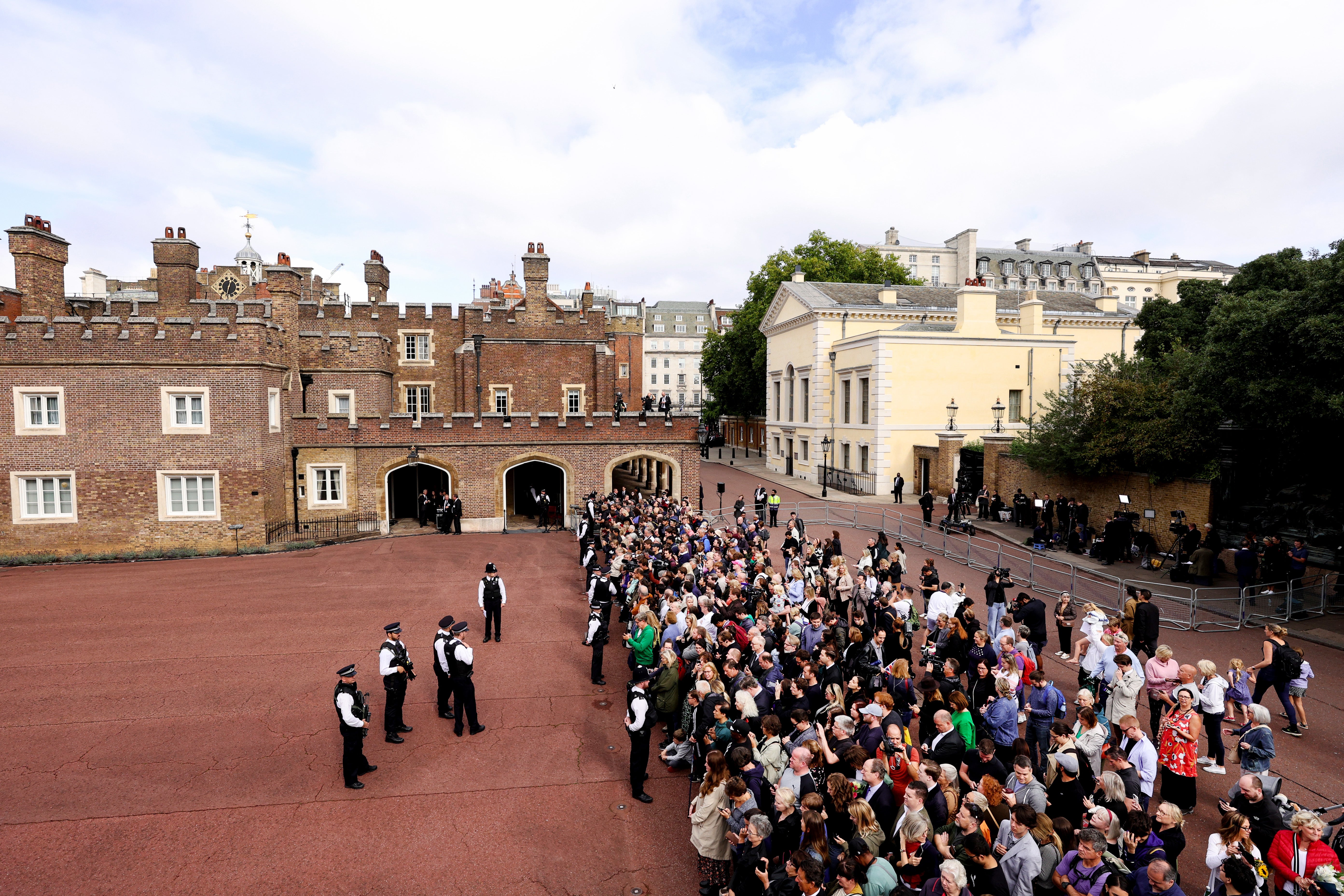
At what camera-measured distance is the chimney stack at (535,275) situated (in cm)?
3316

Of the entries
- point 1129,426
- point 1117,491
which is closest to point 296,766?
point 1129,426

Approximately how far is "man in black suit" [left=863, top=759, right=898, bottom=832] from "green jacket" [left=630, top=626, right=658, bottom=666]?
14.5ft

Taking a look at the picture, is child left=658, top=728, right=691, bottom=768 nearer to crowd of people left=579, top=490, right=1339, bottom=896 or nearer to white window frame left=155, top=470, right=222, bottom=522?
crowd of people left=579, top=490, right=1339, bottom=896

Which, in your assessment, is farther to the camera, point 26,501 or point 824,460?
point 824,460

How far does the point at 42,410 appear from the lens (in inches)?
863

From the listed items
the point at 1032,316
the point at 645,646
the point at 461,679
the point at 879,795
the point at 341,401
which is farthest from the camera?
the point at 1032,316

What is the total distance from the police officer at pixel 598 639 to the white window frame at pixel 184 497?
56.2ft

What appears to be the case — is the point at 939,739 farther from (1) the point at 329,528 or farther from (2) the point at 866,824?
(1) the point at 329,528

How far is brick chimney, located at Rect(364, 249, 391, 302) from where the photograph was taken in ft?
114

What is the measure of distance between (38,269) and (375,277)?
44.7 feet

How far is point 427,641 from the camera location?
14109mm

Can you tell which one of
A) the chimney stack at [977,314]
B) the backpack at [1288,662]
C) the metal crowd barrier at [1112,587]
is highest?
the chimney stack at [977,314]

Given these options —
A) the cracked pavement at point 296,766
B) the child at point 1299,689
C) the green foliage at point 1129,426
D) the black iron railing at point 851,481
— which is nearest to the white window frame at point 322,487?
the cracked pavement at point 296,766

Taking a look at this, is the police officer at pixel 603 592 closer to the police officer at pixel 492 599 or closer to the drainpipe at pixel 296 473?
the police officer at pixel 492 599
